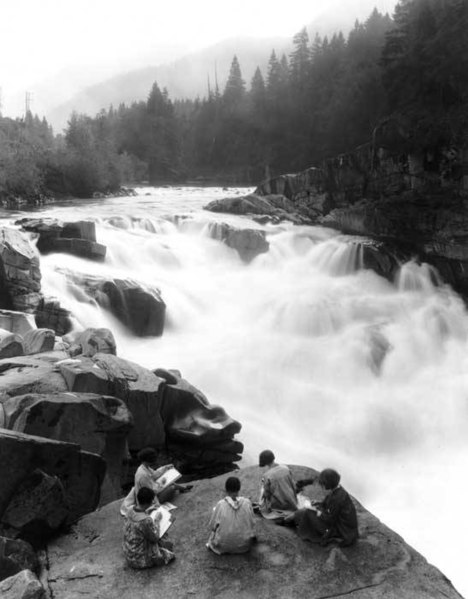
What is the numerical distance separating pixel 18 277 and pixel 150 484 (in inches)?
470

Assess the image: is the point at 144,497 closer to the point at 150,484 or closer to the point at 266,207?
the point at 150,484

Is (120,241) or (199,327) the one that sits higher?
(120,241)

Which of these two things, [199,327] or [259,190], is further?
[259,190]

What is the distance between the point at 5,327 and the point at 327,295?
1391 centimetres

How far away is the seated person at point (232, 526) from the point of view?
284 inches

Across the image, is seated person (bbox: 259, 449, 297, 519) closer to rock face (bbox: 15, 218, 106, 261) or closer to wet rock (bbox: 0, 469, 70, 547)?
wet rock (bbox: 0, 469, 70, 547)

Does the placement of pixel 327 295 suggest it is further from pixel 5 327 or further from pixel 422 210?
pixel 5 327

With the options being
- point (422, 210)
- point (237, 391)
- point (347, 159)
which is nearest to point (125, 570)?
point (237, 391)

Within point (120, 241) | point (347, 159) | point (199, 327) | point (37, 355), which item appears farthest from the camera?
point (347, 159)

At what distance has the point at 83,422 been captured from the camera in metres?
10.0

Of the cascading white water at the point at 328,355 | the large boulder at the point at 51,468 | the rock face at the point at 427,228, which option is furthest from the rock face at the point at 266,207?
the large boulder at the point at 51,468

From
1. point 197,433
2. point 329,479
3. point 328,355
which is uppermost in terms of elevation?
point 329,479

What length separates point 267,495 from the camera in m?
8.27

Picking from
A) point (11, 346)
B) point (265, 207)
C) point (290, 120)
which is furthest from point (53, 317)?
point (290, 120)
